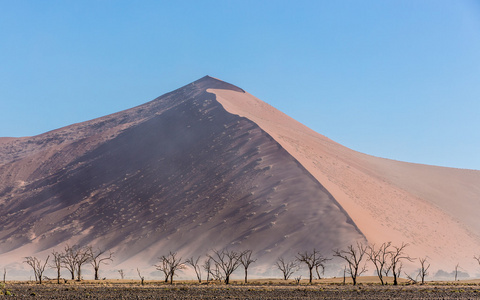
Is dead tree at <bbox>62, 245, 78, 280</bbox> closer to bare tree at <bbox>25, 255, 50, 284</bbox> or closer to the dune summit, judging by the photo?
bare tree at <bbox>25, 255, 50, 284</bbox>

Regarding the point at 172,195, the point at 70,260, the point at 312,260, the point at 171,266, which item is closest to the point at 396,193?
the point at 312,260

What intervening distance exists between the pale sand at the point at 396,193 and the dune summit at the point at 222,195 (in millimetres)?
323

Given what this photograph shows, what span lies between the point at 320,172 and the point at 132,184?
36.2 metres

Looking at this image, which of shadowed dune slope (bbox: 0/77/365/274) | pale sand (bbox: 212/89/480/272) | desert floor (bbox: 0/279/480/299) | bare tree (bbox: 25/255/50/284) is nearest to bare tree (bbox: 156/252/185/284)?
shadowed dune slope (bbox: 0/77/365/274)

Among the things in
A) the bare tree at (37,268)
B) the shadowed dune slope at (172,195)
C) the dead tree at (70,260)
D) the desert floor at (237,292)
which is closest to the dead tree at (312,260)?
the shadowed dune slope at (172,195)

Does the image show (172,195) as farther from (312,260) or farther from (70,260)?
(70,260)

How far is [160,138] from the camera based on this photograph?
131 metres

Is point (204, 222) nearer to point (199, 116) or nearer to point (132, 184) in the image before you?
point (132, 184)

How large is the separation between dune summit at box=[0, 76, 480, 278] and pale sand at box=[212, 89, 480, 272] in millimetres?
323

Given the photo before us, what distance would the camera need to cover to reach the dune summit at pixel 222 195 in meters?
88.3

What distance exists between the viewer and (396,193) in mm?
107125

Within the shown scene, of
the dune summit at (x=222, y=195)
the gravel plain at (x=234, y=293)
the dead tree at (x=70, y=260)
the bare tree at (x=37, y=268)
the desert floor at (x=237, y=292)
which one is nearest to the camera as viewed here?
the gravel plain at (x=234, y=293)

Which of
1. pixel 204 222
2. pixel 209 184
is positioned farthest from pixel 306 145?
pixel 204 222

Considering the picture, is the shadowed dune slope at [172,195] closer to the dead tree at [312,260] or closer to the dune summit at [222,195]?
the dune summit at [222,195]
